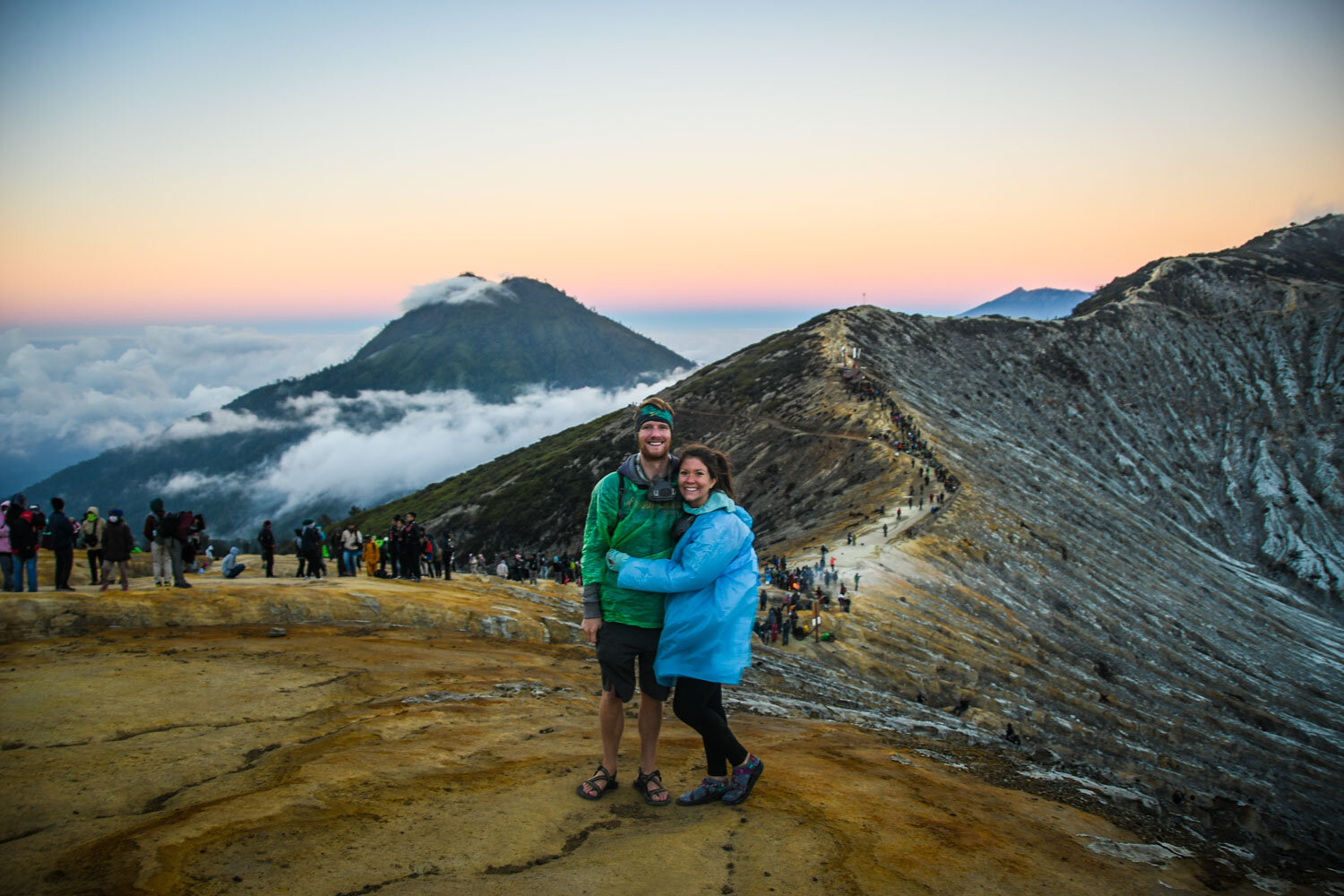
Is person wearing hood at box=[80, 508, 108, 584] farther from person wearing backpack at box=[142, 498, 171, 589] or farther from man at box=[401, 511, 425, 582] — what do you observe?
man at box=[401, 511, 425, 582]

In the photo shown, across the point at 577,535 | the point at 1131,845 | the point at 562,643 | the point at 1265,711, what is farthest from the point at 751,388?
the point at 1131,845

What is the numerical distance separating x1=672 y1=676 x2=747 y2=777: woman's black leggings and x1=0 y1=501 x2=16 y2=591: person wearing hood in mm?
16660

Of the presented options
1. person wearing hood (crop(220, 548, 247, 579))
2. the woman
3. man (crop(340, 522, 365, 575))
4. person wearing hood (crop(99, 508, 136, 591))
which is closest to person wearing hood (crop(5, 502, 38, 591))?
person wearing hood (crop(99, 508, 136, 591))

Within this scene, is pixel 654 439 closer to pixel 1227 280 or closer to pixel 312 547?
pixel 312 547

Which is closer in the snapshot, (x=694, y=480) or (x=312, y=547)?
(x=694, y=480)

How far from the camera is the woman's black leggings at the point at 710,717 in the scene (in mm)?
7104

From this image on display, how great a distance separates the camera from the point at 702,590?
6.99m

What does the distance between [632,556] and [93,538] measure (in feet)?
55.4

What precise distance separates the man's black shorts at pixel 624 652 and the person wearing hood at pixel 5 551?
1599 cm

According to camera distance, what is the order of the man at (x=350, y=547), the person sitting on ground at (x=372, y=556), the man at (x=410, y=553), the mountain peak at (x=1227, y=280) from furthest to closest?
the mountain peak at (x=1227, y=280)
the person sitting on ground at (x=372, y=556)
the man at (x=410, y=553)
the man at (x=350, y=547)

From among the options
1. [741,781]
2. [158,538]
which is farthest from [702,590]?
[158,538]

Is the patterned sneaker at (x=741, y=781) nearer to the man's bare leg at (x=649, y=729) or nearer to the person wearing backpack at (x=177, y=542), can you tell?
the man's bare leg at (x=649, y=729)

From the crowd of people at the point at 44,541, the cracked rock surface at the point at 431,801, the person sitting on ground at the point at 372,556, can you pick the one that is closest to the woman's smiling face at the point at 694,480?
the cracked rock surface at the point at 431,801

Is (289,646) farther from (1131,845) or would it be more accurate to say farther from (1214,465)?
(1214,465)
